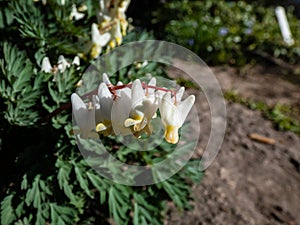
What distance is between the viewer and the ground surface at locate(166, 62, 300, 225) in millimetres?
3145

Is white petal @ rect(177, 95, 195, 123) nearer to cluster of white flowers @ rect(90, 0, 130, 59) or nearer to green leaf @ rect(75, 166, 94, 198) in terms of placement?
green leaf @ rect(75, 166, 94, 198)

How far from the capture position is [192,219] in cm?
299

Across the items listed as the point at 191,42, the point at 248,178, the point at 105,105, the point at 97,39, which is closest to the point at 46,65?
the point at 97,39

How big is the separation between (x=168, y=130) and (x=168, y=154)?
0.99 meters

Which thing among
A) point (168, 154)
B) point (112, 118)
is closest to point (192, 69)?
point (168, 154)

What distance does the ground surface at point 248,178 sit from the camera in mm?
3145

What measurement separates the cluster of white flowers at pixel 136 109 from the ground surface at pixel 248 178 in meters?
1.60

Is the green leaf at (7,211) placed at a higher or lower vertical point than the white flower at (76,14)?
lower

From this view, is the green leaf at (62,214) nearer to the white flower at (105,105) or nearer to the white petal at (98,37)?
the white flower at (105,105)

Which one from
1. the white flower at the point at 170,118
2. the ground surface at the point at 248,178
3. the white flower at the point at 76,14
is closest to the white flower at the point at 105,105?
the white flower at the point at 170,118

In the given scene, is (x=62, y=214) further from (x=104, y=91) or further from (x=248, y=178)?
(x=248, y=178)

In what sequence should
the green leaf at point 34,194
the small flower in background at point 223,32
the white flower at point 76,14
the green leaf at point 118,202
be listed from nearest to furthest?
the green leaf at point 34,194 < the green leaf at point 118,202 < the white flower at point 76,14 < the small flower in background at point 223,32

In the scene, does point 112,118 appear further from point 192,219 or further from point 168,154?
point 192,219

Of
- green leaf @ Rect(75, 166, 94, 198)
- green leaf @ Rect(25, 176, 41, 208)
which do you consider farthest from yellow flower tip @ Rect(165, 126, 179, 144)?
green leaf @ Rect(25, 176, 41, 208)
